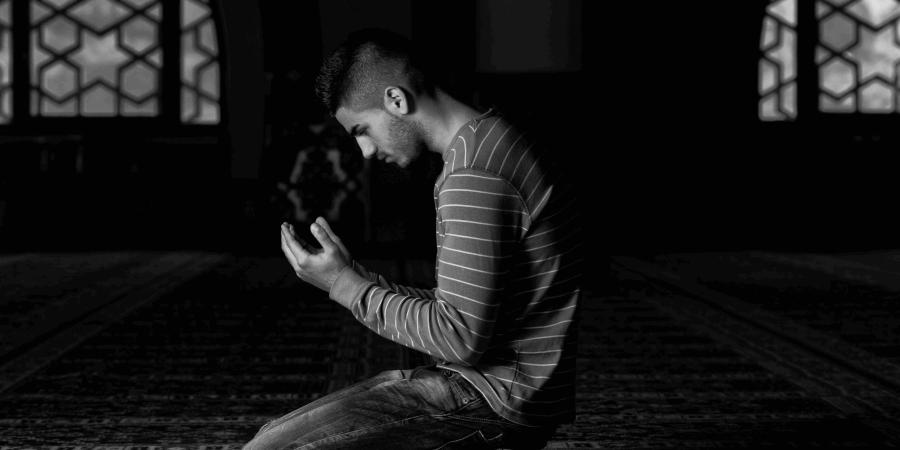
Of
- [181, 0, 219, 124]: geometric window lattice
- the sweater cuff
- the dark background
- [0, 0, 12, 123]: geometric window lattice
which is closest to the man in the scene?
the sweater cuff

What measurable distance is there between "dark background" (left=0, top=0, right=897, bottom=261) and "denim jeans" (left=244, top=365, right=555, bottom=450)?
19.4 ft

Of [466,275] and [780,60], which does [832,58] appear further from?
[466,275]

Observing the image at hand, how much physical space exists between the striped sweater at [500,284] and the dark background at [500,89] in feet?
19.5

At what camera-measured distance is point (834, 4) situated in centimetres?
870

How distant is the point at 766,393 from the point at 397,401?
2.15 meters

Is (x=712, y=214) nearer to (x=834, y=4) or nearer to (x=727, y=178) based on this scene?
(x=727, y=178)

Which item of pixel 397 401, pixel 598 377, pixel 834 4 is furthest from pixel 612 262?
pixel 397 401

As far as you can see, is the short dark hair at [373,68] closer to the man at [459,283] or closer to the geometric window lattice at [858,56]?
the man at [459,283]

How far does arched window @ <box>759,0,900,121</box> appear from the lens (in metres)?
8.62

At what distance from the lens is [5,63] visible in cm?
856

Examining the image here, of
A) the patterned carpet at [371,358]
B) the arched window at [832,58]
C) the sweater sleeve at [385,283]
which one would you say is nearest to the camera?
the sweater sleeve at [385,283]

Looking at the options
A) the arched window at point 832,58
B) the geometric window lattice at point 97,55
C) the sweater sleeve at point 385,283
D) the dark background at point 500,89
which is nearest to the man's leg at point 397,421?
the sweater sleeve at point 385,283

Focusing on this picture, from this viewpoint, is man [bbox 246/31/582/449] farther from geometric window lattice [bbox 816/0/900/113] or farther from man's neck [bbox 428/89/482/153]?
geometric window lattice [bbox 816/0/900/113]

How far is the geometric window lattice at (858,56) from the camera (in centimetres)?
870
